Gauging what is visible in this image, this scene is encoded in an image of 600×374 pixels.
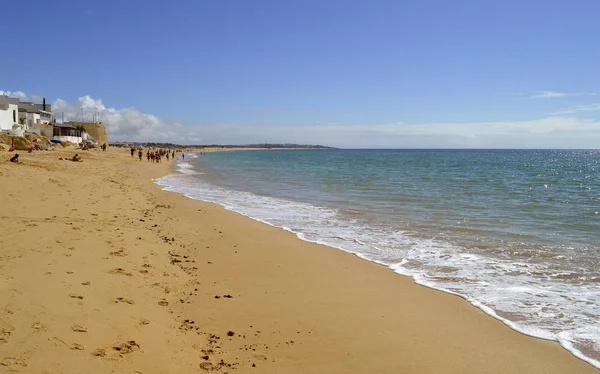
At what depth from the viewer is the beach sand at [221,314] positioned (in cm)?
425

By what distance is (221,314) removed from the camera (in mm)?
5637

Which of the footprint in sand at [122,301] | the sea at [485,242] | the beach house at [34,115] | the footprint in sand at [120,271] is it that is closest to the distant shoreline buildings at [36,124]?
the beach house at [34,115]

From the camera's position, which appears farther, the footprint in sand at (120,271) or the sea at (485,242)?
the footprint in sand at (120,271)

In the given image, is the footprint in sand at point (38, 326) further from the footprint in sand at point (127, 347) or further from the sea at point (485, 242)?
the sea at point (485, 242)

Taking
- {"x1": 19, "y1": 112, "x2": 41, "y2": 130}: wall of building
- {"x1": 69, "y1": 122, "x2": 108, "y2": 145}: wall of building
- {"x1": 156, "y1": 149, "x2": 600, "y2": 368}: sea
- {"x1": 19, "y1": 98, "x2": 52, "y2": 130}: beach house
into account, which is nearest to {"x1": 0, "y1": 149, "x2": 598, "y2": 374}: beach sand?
{"x1": 156, "y1": 149, "x2": 600, "y2": 368}: sea

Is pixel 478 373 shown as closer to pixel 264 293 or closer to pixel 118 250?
pixel 264 293

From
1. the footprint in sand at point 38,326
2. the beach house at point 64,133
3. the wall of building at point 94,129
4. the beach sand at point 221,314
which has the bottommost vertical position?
the beach sand at point 221,314

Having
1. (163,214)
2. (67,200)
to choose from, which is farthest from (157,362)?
(67,200)

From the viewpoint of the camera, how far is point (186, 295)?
6285mm

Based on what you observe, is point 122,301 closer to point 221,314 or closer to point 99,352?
point 221,314

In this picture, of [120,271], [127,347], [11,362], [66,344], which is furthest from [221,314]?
[11,362]

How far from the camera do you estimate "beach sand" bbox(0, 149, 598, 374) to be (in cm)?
425

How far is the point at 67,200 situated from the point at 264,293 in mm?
10064

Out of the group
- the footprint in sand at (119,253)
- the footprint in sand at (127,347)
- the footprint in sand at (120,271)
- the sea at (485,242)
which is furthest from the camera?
the footprint in sand at (119,253)
